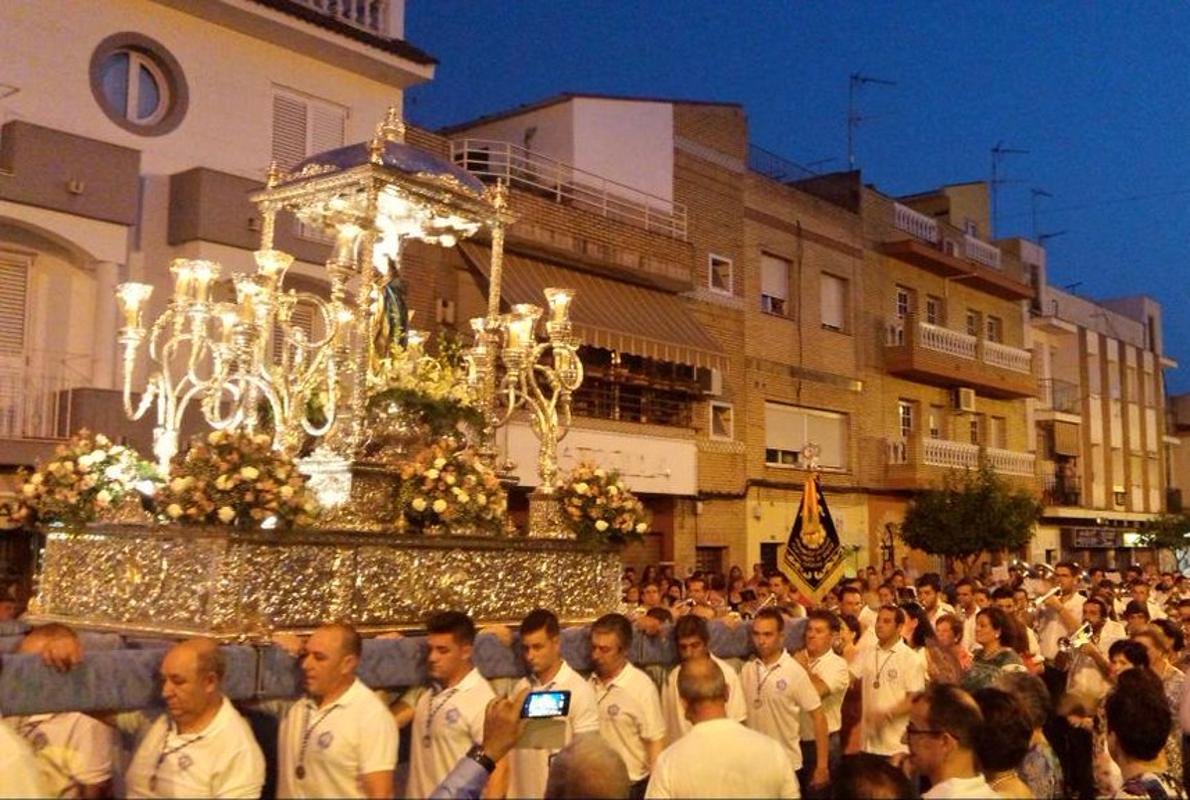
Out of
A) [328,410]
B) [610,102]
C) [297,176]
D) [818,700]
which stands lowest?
[818,700]

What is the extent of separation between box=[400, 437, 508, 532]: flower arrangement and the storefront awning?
9.21 m

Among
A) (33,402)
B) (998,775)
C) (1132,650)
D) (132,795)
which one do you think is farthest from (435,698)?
(33,402)

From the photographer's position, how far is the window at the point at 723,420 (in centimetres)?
2388

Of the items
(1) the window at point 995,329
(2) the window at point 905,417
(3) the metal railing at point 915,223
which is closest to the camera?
(2) the window at point 905,417

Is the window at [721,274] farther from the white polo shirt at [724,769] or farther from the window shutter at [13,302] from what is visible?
the white polo shirt at [724,769]

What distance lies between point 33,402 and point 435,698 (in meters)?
10.7

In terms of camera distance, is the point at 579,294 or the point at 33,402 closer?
the point at 33,402

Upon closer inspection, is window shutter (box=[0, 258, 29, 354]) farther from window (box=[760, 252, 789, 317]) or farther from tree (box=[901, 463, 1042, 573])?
tree (box=[901, 463, 1042, 573])

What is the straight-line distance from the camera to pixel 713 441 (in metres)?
23.5

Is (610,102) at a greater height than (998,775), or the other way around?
(610,102)

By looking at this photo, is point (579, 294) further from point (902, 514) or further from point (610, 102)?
point (902, 514)

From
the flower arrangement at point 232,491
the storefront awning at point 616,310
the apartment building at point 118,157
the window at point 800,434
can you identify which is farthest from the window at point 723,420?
the flower arrangement at point 232,491

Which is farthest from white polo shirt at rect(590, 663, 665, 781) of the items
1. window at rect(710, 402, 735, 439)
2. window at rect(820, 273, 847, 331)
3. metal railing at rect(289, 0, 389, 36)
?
window at rect(820, 273, 847, 331)

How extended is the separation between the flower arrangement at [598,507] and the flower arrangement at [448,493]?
2.74 ft
